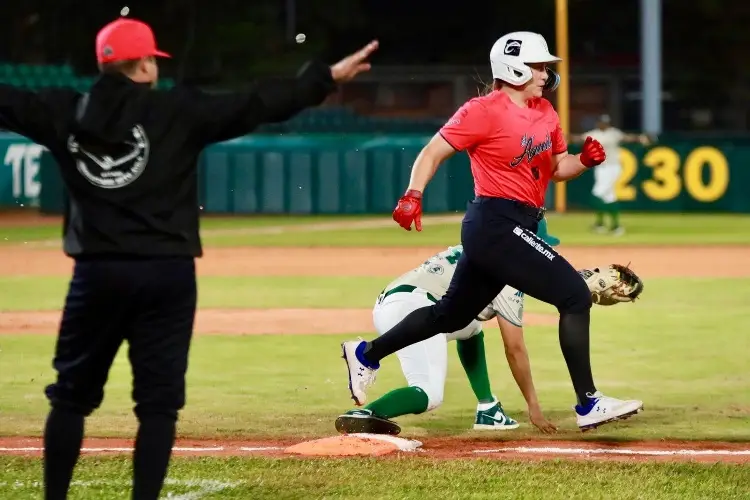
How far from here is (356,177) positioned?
29.0 meters

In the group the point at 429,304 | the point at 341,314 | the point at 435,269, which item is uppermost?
the point at 435,269

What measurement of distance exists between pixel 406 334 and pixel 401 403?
0.39 m

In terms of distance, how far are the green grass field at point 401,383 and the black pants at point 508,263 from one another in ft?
2.63

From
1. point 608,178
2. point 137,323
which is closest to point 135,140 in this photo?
point 137,323

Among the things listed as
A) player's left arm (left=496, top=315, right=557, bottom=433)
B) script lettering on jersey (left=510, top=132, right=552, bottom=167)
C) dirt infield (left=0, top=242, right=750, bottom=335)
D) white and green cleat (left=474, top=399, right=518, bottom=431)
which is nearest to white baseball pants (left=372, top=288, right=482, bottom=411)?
player's left arm (left=496, top=315, right=557, bottom=433)

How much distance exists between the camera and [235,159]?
29.0 metres

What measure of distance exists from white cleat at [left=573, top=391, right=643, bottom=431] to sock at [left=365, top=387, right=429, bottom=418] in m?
0.88

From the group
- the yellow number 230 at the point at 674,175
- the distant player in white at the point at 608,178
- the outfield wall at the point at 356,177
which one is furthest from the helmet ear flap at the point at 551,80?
the yellow number 230 at the point at 674,175

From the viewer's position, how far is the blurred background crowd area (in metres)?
41.2

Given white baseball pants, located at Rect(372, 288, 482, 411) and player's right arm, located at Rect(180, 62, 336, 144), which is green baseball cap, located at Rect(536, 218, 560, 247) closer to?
white baseball pants, located at Rect(372, 288, 482, 411)

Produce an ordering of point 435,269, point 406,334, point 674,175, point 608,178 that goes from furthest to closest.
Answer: point 674,175, point 608,178, point 435,269, point 406,334

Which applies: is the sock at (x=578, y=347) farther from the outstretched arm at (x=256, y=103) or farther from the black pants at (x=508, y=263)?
the outstretched arm at (x=256, y=103)

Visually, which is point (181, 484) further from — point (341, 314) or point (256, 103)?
point (341, 314)

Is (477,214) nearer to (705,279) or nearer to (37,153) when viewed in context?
(705,279)
